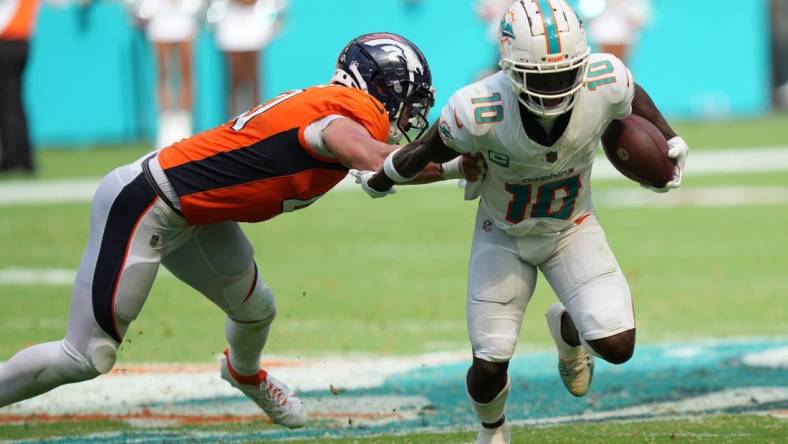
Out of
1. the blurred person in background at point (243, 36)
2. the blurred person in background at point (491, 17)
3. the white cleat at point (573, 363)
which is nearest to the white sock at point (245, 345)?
the white cleat at point (573, 363)

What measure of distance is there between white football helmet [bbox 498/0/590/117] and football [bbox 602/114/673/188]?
343mm

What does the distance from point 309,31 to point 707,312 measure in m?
11.7

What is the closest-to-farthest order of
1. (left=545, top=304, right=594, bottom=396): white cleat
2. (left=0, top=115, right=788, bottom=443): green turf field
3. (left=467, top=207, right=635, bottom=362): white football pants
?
(left=467, top=207, right=635, bottom=362): white football pants → (left=545, top=304, right=594, bottom=396): white cleat → (left=0, top=115, right=788, bottom=443): green turf field

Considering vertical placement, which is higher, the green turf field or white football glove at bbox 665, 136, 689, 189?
white football glove at bbox 665, 136, 689, 189

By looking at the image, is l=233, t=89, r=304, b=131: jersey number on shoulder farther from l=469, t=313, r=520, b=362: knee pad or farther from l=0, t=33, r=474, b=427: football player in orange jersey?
l=469, t=313, r=520, b=362: knee pad

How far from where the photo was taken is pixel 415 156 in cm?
470

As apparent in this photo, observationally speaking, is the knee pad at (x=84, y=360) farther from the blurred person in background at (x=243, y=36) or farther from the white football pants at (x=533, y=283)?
the blurred person in background at (x=243, y=36)

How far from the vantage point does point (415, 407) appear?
5.98 m

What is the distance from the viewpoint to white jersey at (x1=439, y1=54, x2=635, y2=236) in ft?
15.1

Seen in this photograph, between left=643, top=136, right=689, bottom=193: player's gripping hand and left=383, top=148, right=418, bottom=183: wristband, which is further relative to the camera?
left=643, top=136, right=689, bottom=193: player's gripping hand

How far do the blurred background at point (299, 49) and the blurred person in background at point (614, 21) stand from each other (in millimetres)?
18

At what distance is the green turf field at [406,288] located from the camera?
7254 millimetres

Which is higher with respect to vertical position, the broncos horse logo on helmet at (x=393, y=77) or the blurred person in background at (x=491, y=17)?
the broncos horse logo on helmet at (x=393, y=77)

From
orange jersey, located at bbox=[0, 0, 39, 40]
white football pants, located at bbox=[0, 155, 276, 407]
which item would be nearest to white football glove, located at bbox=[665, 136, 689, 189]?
white football pants, located at bbox=[0, 155, 276, 407]
